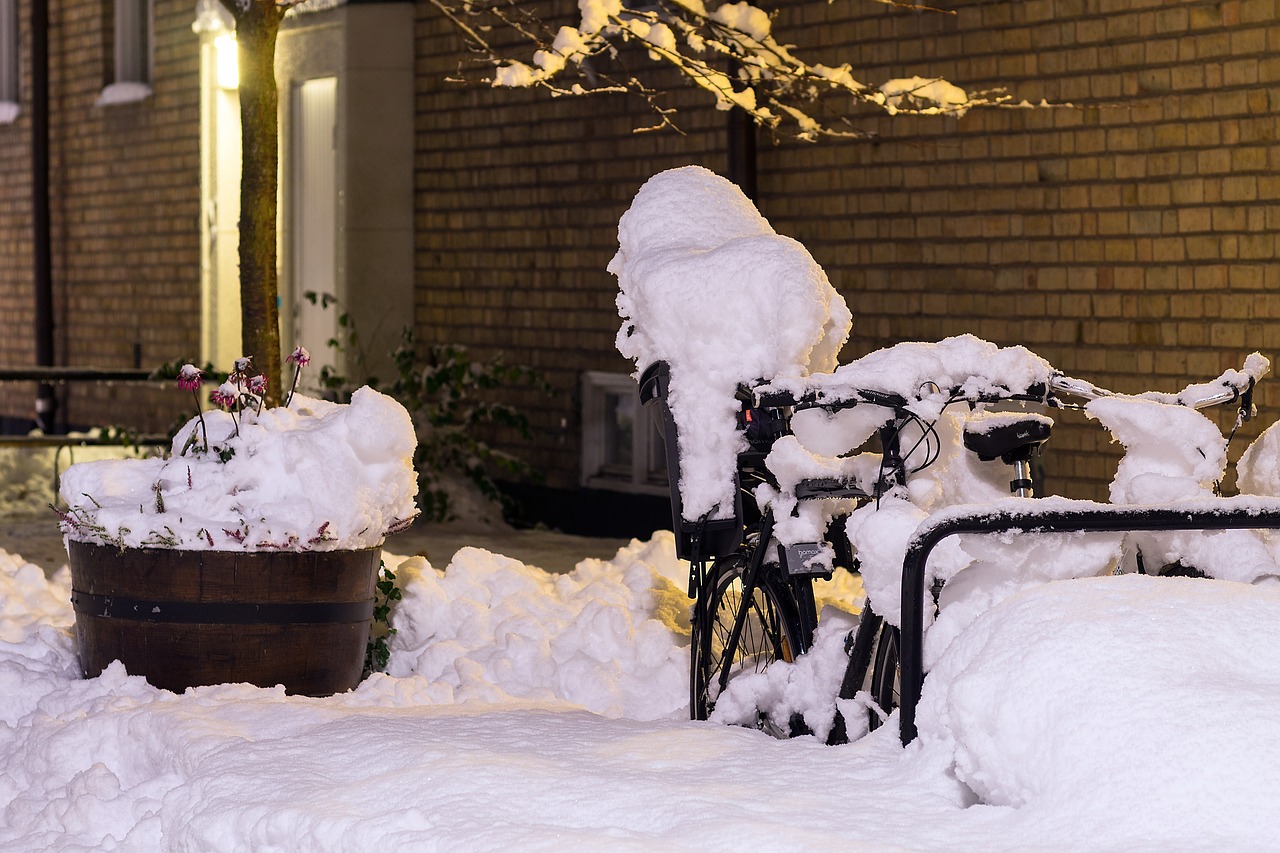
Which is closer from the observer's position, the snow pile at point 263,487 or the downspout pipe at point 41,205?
the snow pile at point 263,487

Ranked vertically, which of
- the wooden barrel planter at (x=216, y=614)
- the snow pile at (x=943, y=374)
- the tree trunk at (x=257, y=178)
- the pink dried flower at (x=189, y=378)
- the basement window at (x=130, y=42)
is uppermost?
→ the basement window at (x=130, y=42)

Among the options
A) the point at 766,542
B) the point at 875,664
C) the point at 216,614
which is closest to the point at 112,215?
the point at 216,614

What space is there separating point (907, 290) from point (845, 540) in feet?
14.4

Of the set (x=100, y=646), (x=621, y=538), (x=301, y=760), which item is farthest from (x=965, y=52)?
(x=301, y=760)

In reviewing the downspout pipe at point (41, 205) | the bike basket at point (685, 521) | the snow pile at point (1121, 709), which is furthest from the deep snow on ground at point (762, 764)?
the downspout pipe at point (41, 205)

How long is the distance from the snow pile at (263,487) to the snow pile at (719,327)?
1.06 m

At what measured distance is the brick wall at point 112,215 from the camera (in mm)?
14523

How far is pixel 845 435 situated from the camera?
434 centimetres

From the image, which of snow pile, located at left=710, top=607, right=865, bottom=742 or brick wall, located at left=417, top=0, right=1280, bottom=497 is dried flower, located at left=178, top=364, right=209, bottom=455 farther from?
brick wall, located at left=417, top=0, right=1280, bottom=497

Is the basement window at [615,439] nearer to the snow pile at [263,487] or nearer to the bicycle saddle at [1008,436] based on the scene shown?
the snow pile at [263,487]

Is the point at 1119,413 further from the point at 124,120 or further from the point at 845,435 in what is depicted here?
the point at 124,120

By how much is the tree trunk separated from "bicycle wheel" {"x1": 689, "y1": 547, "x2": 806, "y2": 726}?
258 cm

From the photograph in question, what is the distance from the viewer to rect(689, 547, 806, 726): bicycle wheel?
449cm

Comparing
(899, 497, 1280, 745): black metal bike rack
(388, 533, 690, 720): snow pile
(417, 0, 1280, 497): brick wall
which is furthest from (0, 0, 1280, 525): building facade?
(899, 497, 1280, 745): black metal bike rack
